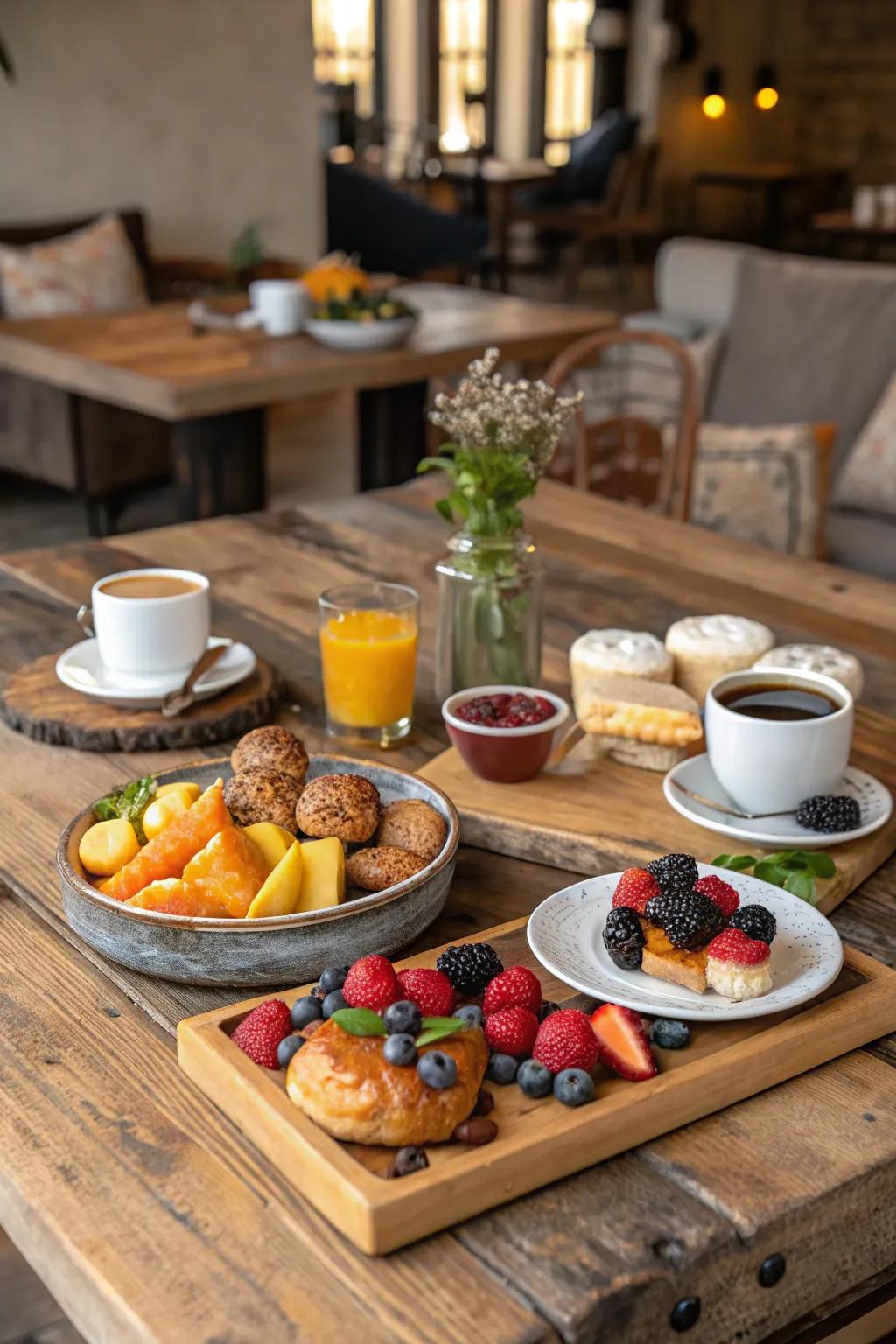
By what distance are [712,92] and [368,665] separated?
11.7 meters

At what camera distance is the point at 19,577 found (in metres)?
1.87

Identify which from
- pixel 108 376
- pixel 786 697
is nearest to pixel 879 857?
pixel 786 697

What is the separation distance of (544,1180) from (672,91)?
12047mm

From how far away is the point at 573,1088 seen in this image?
0.81 metres

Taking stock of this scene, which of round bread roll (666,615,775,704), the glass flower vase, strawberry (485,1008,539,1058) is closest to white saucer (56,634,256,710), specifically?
the glass flower vase

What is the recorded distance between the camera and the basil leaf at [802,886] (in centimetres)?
103

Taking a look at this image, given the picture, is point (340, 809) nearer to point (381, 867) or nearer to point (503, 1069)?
point (381, 867)

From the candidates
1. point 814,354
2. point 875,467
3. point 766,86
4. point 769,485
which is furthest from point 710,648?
point 766,86

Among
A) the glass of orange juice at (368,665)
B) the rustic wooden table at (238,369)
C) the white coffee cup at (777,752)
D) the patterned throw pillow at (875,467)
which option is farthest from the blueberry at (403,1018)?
the patterned throw pillow at (875,467)

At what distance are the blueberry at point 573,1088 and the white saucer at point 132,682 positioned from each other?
705 millimetres

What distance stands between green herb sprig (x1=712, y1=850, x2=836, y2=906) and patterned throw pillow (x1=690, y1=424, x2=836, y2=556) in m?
2.08

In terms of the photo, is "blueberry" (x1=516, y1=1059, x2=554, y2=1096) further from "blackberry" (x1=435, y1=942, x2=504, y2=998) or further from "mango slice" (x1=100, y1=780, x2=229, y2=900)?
"mango slice" (x1=100, y1=780, x2=229, y2=900)

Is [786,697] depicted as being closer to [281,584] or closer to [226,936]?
[226,936]

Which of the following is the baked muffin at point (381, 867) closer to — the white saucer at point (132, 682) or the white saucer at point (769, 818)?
the white saucer at point (769, 818)
